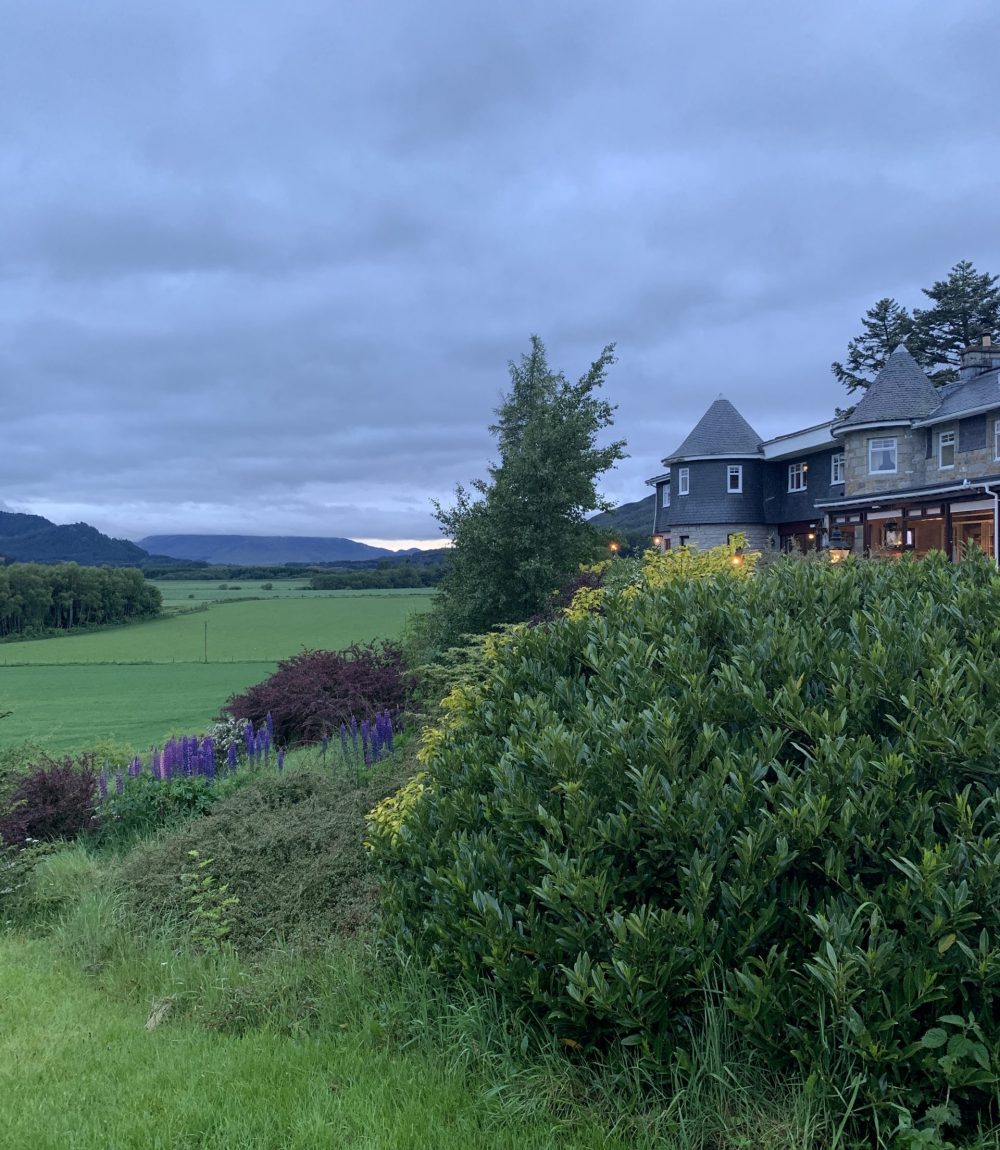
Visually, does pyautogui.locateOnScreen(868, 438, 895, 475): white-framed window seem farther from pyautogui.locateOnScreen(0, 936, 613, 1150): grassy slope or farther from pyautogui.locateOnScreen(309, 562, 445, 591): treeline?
pyautogui.locateOnScreen(0, 936, 613, 1150): grassy slope

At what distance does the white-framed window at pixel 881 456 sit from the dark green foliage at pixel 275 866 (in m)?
26.1

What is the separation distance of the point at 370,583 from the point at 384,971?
90.1ft

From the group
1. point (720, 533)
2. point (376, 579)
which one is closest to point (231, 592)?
point (376, 579)

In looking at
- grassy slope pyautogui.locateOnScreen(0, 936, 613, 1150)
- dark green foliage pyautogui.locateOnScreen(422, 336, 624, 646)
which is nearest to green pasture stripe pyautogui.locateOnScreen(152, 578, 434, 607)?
dark green foliage pyautogui.locateOnScreen(422, 336, 624, 646)

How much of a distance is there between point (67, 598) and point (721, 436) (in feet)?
92.1

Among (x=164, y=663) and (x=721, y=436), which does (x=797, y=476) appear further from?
(x=164, y=663)

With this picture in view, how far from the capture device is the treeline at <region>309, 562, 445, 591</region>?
27.2m

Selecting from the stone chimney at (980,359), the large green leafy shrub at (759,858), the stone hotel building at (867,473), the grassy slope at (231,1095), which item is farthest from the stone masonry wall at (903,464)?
the grassy slope at (231,1095)

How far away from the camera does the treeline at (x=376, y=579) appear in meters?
27.2

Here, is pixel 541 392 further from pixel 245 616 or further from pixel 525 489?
pixel 245 616

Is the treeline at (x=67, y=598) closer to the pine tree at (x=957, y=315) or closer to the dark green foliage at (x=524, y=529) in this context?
the dark green foliage at (x=524, y=529)

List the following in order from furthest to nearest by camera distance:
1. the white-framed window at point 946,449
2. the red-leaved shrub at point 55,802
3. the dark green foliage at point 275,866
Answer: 1. the white-framed window at point 946,449
2. the red-leaved shrub at point 55,802
3. the dark green foliage at point 275,866

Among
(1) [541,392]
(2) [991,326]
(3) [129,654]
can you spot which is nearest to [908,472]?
(1) [541,392]

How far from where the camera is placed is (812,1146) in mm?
2369
